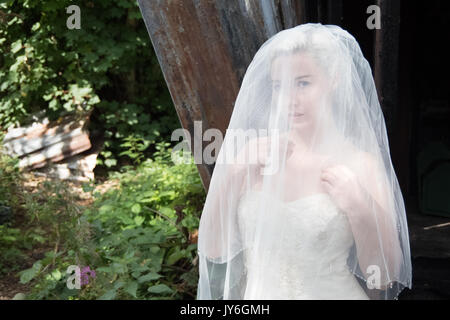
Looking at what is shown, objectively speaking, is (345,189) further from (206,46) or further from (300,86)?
(206,46)

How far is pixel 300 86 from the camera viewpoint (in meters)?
1.84

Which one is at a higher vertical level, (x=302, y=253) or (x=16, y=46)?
(x=16, y=46)

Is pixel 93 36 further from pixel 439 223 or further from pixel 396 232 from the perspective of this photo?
pixel 396 232

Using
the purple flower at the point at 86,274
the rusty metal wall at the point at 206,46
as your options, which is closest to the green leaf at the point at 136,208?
the purple flower at the point at 86,274

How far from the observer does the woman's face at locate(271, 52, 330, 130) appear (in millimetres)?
1837

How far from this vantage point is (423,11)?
219 inches

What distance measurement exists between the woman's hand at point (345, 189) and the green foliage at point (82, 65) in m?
5.10

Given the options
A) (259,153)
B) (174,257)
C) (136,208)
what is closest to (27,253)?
(136,208)

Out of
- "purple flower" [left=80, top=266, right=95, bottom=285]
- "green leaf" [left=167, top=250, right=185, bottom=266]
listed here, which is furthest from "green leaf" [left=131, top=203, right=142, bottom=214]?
"purple flower" [left=80, top=266, right=95, bottom=285]

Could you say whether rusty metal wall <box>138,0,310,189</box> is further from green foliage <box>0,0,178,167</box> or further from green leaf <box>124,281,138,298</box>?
green foliage <box>0,0,178,167</box>

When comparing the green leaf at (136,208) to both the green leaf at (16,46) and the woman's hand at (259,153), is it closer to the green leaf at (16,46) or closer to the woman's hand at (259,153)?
the woman's hand at (259,153)

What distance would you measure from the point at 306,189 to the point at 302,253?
24cm

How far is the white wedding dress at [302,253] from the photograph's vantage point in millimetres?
1853

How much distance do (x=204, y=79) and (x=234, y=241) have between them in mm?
1018
